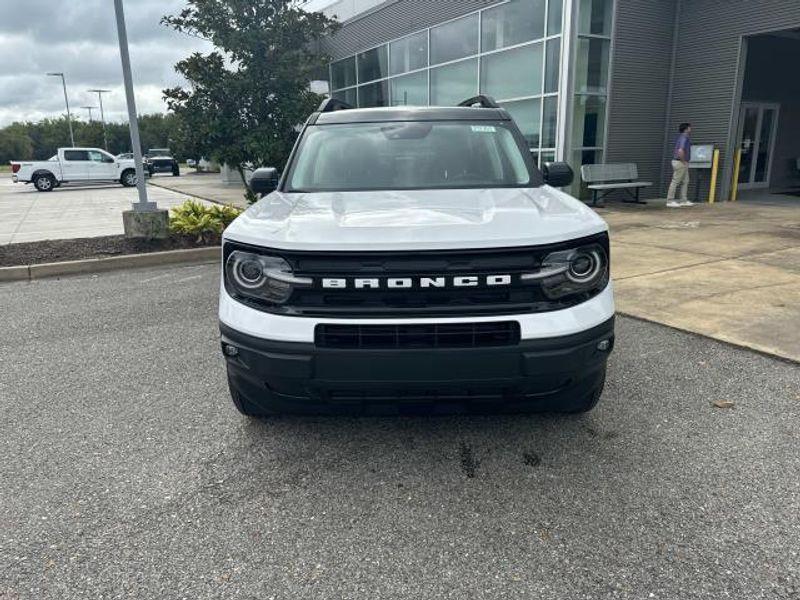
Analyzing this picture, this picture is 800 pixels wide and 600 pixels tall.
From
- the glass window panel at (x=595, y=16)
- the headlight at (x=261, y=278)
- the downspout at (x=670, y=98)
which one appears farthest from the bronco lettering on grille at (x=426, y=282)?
the downspout at (x=670, y=98)

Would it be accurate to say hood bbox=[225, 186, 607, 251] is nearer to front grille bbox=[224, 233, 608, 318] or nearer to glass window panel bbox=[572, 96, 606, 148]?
front grille bbox=[224, 233, 608, 318]

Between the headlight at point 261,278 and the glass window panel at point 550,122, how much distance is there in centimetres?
1209

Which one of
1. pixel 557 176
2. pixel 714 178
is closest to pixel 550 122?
pixel 714 178

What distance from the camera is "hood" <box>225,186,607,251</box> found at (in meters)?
2.42

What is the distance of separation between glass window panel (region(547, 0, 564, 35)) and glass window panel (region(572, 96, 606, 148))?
61.0 inches

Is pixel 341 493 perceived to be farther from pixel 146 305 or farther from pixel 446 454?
pixel 146 305

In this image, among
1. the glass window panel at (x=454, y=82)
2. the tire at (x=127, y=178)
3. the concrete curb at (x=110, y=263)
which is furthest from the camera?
the tire at (x=127, y=178)

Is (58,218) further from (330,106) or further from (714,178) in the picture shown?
(714,178)

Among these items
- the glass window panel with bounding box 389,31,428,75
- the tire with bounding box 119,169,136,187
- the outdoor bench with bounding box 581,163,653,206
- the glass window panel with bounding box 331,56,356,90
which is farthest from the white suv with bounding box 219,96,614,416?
the tire with bounding box 119,169,136,187

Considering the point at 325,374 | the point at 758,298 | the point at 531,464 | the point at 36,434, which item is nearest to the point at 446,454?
the point at 531,464

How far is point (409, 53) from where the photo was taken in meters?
18.0

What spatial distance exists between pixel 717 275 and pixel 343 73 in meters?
18.8

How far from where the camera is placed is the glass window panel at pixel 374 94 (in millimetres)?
19609

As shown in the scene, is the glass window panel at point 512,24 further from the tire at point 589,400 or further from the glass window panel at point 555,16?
the tire at point 589,400
